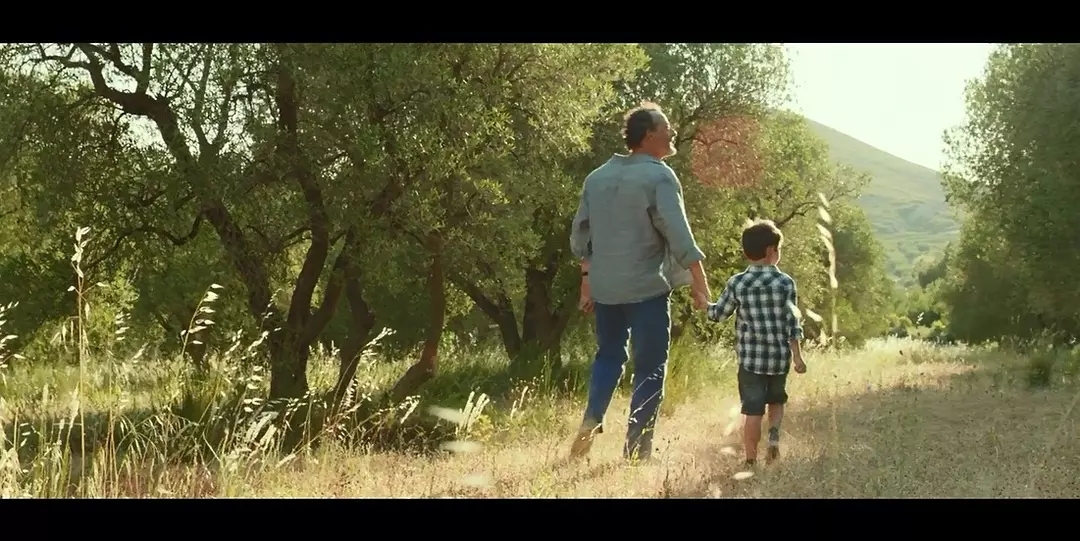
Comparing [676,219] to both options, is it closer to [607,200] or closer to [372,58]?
[607,200]

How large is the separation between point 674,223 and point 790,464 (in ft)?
5.97

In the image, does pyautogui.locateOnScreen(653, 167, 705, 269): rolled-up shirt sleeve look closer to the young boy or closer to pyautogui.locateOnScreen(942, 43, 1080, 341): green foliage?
the young boy

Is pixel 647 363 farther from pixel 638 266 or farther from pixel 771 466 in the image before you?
pixel 771 466

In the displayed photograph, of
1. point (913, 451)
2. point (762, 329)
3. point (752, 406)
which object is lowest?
point (913, 451)

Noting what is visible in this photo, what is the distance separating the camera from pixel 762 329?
6277 mm

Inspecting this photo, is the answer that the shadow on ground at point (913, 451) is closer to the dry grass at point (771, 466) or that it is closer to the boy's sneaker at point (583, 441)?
the dry grass at point (771, 466)

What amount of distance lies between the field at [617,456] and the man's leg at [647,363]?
0.20 m

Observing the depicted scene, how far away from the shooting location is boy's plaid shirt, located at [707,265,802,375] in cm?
624

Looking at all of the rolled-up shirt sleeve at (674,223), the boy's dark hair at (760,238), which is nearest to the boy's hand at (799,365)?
the boy's dark hair at (760,238)

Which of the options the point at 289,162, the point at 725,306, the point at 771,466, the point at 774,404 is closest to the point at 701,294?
the point at 725,306

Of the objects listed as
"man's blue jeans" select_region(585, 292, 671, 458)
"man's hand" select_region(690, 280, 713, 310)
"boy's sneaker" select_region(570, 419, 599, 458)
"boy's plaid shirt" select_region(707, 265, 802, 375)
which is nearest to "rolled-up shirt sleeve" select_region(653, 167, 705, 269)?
"man's hand" select_region(690, 280, 713, 310)

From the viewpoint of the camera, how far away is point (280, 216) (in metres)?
11.8

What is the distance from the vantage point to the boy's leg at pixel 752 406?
6.23m

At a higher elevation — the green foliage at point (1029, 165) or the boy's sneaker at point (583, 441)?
the green foliage at point (1029, 165)
